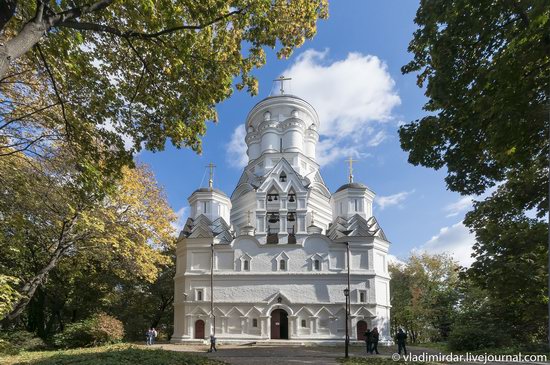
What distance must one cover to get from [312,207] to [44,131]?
28.4 m

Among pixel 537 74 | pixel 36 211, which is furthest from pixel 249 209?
pixel 537 74

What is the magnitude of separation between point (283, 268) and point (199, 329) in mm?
8331

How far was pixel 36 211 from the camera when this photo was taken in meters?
14.6

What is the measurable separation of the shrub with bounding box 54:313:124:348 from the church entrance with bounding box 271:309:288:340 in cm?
1216

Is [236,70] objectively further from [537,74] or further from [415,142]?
[537,74]

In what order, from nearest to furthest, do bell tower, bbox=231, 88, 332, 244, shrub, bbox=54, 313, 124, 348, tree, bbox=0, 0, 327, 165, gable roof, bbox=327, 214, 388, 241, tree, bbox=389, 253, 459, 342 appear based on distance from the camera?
tree, bbox=0, 0, 327, 165, shrub, bbox=54, 313, 124, 348, gable roof, bbox=327, 214, 388, 241, bell tower, bbox=231, 88, 332, 244, tree, bbox=389, 253, 459, 342

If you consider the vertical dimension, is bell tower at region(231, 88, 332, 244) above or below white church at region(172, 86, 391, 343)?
above

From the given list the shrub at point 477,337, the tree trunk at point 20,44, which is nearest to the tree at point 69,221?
the tree trunk at point 20,44

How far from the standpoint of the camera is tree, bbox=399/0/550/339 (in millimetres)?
8922

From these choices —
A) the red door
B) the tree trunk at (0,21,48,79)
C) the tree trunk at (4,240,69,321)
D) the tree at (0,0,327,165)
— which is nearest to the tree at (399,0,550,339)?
the tree at (0,0,327,165)

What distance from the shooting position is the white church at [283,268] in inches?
1262

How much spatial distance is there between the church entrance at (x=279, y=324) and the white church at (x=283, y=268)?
0.26ft

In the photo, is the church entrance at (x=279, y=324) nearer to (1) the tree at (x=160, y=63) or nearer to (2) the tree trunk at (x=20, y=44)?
(1) the tree at (x=160, y=63)

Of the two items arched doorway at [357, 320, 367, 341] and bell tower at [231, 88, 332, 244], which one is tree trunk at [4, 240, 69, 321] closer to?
bell tower at [231, 88, 332, 244]
